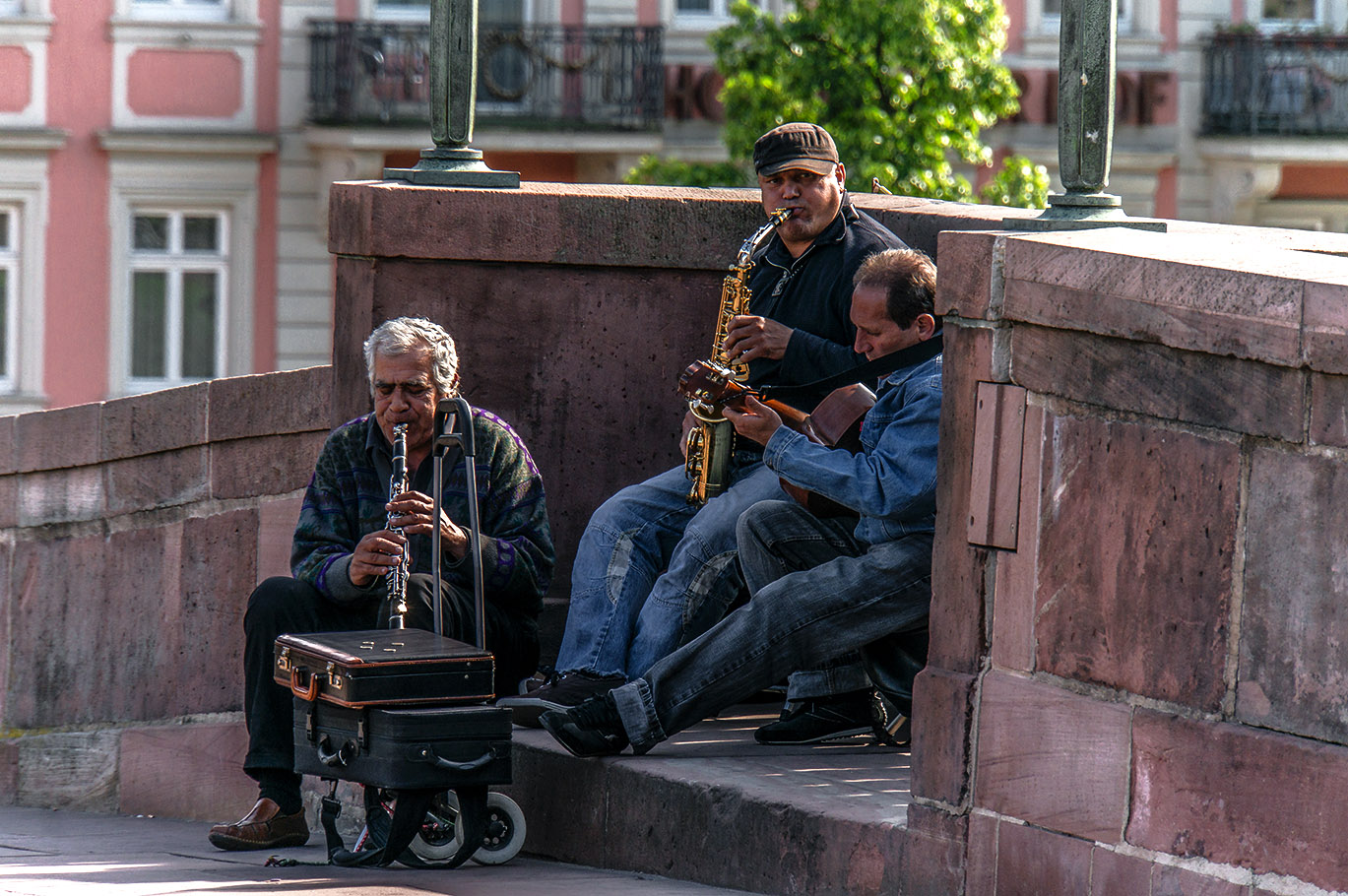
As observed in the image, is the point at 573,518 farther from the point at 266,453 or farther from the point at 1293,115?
the point at 1293,115

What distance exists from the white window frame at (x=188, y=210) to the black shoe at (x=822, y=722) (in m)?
14.6

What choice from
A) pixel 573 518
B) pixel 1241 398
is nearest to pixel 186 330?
pixel 573 518

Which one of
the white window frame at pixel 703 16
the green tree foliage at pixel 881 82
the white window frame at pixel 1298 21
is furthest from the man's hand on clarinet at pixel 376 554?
the white window frame at pixel 1298 21

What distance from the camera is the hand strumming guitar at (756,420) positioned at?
492cm

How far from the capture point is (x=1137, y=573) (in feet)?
12.5

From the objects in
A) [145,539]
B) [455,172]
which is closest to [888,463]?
[455,172]

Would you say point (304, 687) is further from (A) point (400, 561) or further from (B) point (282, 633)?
(B) point (282, 633)

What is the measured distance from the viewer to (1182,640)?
374 cm

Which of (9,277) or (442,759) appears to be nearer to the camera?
(442,759)

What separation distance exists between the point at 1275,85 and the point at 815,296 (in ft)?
52.1

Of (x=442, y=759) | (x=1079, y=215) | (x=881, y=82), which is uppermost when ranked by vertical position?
(x=881, y=82)

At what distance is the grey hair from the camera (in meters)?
5.26

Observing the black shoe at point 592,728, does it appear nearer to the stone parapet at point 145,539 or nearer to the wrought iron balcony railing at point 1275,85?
the stone parapet at point 145,539

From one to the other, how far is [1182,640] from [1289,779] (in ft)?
1.10
